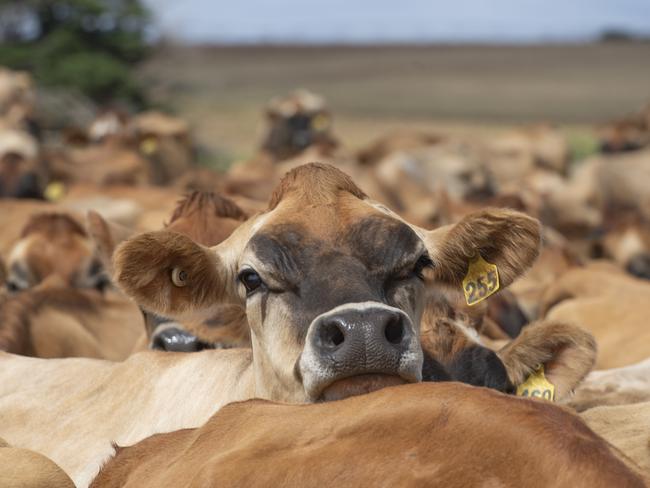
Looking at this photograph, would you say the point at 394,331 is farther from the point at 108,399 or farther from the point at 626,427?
the point at 108,399

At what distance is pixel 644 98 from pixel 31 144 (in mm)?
37400

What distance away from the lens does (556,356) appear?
16.0ft

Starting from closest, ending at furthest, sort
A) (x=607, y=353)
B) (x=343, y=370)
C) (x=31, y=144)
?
(x=343, y=370) → (x=607, y=353) → (x=31, y=144)

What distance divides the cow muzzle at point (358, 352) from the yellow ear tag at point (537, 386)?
1.26 meters

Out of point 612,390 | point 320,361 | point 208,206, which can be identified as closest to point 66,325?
point 208,206

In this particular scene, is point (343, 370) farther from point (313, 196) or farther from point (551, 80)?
point (551, 80)

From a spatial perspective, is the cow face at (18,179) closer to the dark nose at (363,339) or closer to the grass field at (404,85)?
the dark nose at (363,339)

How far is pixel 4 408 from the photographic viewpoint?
5125 millimetres

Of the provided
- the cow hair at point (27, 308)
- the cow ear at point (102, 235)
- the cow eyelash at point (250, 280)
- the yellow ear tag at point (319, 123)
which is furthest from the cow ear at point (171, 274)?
the yellow ear tag at point (319, 123)

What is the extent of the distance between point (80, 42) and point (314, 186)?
104ft

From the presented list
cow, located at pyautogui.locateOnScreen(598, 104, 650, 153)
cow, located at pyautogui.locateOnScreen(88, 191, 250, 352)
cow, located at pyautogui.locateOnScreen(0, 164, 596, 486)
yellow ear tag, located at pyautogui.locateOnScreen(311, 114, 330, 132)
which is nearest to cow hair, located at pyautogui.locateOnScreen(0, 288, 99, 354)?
cow, located at pyautogui.locateOnScreen(88, 191, 250, 352)

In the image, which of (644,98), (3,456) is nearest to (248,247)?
(3,456)

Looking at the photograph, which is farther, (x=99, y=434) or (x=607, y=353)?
(x=607, y=353)

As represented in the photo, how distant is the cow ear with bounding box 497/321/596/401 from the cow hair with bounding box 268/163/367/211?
95cm
